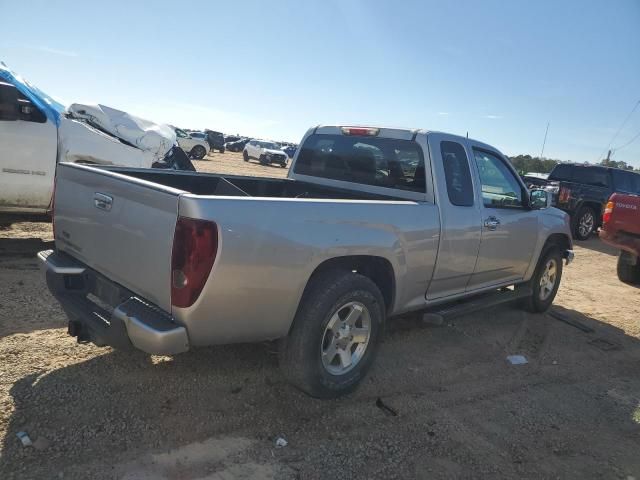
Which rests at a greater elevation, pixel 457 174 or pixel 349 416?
pixel 457 174

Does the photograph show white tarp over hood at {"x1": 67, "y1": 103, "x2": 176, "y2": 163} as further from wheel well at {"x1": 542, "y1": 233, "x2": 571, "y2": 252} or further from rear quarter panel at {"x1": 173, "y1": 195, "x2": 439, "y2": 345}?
wheel well at {"x1": 542, "y1": 233, "x2": 571, "y2": 252}

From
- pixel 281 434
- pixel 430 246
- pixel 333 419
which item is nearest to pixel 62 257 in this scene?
pixel 281 434

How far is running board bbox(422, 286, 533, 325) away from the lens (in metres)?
4.13

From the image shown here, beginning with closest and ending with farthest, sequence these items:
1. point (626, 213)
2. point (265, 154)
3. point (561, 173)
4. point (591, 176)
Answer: point (626, 213) < point (591, 176) < point (561, 173) < point (265, 154)

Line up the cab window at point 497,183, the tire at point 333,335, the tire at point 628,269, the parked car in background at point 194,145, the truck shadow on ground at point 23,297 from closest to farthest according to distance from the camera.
→ the tire at point 333,335
the truck shadow on ground at point 23,297
the cab window at point 497,183
the tire at point 628,269
the parked car in background at point 194,145

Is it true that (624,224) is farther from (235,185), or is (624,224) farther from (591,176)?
(591,176)

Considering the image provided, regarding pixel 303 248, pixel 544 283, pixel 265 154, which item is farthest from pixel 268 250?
pixel 265 154

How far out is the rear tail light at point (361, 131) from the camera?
14.7 feet

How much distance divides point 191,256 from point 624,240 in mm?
7319

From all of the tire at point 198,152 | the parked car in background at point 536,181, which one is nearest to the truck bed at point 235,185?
the parked car in background at point 536,181

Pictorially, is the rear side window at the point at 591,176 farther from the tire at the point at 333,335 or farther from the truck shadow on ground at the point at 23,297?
the truck shadow on ground at the point at 23,297

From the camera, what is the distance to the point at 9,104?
5.88 m

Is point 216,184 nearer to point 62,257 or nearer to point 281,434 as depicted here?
point 62,257

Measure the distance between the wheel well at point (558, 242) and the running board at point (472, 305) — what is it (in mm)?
573
